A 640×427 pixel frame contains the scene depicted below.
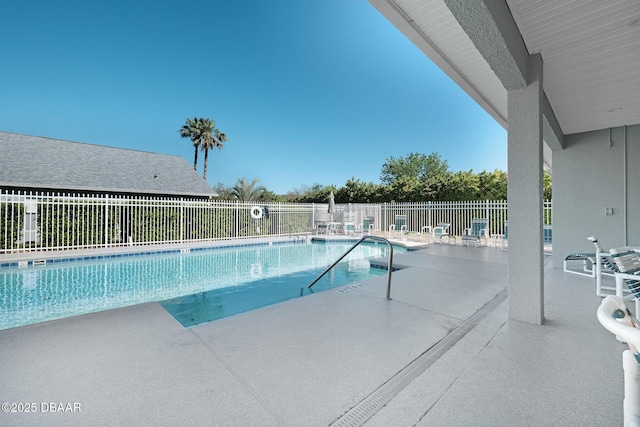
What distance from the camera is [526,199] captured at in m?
3.11

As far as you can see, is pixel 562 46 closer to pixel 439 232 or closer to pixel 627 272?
pixel 627 272

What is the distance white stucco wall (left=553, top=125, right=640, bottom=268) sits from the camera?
18.3 feet

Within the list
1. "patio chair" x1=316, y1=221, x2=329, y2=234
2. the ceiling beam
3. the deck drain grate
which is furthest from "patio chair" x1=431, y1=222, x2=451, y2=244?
the ceiling beam

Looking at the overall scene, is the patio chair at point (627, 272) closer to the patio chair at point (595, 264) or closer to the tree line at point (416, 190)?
the patio chair at point (595, 264)

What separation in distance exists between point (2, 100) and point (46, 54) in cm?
483

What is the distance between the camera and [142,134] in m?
29.5

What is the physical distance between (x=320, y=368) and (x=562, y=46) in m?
4.27

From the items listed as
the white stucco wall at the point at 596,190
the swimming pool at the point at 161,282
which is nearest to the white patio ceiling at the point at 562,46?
the white stucco wall at the point at 596,190

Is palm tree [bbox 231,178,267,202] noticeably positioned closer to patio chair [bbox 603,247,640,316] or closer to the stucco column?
the stucco column

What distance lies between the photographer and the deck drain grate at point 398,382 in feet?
5.55

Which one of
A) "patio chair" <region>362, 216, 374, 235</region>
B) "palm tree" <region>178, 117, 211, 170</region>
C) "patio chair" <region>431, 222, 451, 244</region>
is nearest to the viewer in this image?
"patio chair" <region>431, 222, 451, 244</region>

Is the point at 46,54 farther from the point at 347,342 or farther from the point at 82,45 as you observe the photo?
the point at 347,342

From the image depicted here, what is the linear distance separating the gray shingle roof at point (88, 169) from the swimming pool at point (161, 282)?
19.5 feet

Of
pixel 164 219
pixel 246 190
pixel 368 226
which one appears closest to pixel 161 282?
pixel 164 219
